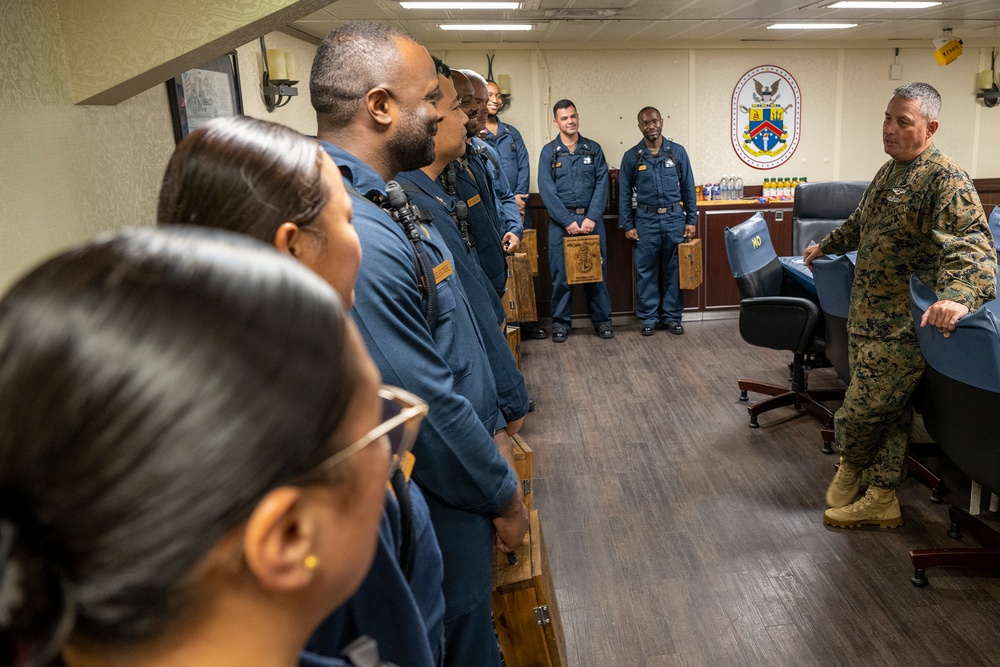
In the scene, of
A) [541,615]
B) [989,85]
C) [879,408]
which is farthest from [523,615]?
[989,85]

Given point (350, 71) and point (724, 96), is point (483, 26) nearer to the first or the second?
point (724, 96)

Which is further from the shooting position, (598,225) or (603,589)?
(598,225)

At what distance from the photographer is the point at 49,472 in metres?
0.39

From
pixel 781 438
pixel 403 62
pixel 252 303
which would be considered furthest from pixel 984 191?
pixel 252 303

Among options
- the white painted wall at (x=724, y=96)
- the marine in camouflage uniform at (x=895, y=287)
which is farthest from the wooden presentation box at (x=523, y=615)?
the white painted wall at (x=724, y=96)

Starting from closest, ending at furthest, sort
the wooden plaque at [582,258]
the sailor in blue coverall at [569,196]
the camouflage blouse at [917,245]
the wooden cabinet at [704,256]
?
1. the camouflage blouse at [917,245]
2. the wooden plaque at [582,258]
3. the sailor in blue coverall at [569,196]
4. the wooden cabinet at [704,256]

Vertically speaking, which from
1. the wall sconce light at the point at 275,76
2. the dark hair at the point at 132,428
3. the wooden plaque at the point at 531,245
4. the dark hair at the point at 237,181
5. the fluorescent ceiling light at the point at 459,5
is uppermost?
the fluorescent ceiling light at the point at 459,5

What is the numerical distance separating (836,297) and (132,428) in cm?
324

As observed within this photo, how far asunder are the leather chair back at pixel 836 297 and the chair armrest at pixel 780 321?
0.32m

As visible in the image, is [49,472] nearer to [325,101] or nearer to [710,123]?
[325,101]

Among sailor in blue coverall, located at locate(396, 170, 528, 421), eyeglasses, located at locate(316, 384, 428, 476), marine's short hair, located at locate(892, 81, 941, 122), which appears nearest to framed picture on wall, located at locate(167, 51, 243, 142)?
sailor in blue coverall, located at locate(396, 170, 528, 421)

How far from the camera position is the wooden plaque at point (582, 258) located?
582 cm

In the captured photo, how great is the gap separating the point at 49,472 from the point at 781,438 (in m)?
3.86

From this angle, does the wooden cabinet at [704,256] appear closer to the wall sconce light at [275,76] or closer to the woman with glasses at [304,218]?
the wall sconce light at [275,76]
